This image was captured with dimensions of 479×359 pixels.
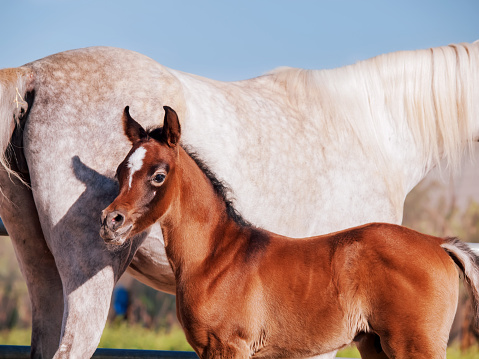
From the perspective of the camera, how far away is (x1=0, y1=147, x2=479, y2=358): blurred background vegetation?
9414mm

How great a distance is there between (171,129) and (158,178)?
0.80ft

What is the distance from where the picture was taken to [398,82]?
161 inches

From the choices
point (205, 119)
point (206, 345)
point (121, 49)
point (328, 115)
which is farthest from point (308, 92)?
point (206, 345)

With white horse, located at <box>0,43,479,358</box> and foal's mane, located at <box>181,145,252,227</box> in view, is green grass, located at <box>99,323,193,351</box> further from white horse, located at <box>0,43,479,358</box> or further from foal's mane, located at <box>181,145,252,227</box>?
foal's mane, located at <box>181,145,252,227</box>

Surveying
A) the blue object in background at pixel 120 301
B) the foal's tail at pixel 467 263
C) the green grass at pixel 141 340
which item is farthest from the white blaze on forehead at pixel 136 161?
the blue object in background at pixel 120 301

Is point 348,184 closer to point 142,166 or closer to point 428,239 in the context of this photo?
point 428,239

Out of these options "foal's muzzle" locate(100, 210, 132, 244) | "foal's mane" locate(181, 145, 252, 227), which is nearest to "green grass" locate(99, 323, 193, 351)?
"foal's mane" locate(181, 145, 252, 227)

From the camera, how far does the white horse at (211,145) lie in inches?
111

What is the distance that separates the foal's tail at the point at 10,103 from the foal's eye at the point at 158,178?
2.79 ft

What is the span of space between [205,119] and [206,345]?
1.36 m

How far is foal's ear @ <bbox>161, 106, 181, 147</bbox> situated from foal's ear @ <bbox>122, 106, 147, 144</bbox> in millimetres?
128

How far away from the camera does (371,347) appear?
2648 mm

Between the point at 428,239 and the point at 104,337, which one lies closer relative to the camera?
the point at 428,239

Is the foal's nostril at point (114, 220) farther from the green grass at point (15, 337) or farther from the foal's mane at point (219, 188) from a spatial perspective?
the green grass at point (15, 337)
